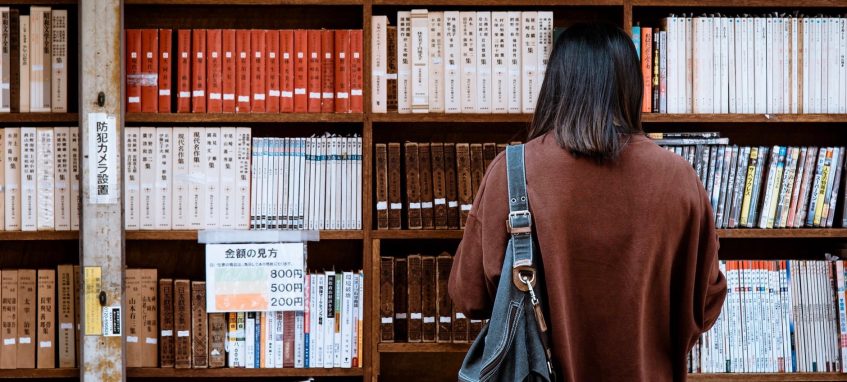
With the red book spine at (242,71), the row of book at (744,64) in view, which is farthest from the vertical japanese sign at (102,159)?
the row of book at (744,64)

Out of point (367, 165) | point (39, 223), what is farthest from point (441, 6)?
point (39, 223)

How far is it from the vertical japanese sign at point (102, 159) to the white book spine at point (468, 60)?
1.02m

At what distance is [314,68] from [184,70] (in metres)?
0.39

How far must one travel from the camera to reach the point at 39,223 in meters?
2.26

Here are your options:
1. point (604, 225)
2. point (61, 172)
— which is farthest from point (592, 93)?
point (61, 172)

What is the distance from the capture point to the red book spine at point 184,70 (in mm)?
2270

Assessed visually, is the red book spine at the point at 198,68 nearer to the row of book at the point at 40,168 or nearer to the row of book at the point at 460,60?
the row of book at the point at 40,168

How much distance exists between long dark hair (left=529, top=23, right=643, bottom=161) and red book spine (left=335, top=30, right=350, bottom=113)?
89 centimetres

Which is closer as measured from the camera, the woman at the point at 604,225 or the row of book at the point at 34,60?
the woman at the point at 604,225

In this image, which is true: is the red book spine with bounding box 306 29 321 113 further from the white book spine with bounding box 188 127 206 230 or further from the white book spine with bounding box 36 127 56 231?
the white book spine with bounding box 36 127 56 231

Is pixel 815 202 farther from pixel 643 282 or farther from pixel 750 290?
pixel 643 282

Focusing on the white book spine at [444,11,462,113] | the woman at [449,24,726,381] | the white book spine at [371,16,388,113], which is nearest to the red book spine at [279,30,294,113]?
the white book spine at [371,16,388,113]

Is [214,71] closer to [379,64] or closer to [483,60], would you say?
[379,64]

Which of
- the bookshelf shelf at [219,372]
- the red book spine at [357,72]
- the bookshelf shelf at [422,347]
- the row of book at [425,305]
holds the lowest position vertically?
the bookshelf shelf at [219,372]
